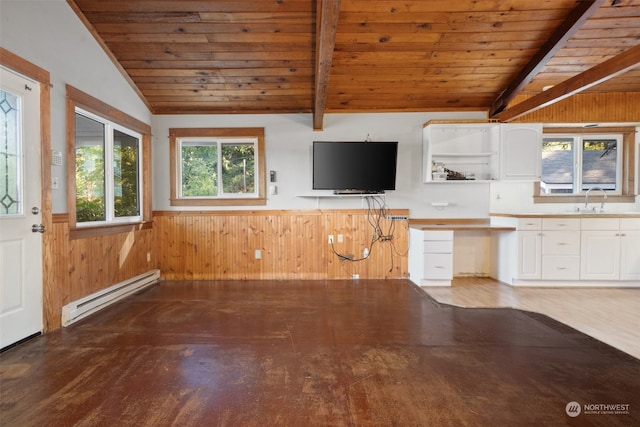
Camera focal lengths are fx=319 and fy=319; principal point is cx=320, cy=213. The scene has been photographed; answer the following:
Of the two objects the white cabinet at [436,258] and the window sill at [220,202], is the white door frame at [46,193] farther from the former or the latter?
the white cabinet at [436,258]

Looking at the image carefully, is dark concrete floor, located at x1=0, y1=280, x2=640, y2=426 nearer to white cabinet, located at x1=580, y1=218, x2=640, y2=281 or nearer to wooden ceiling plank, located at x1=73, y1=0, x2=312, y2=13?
white cabinet, located at x1=580, y1=218, x2=640, y2=281

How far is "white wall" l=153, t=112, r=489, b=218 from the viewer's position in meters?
4.77

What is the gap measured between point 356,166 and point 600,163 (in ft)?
12.3

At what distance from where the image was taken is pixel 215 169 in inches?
190

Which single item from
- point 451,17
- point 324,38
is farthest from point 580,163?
point 324,38

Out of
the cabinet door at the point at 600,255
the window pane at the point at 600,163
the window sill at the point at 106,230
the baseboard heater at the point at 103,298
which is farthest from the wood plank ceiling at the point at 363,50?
the baseboard heater at the point at 103,298

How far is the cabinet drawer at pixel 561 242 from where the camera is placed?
162 inches

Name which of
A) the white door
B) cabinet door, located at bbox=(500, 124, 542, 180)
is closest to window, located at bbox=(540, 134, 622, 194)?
cabinet door, located at bbox=(500, 124, 542, 180)

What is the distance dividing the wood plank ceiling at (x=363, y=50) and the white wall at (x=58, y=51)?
0.19 metres

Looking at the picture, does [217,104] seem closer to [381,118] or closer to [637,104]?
[381,118]

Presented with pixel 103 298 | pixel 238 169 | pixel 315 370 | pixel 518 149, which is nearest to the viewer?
Result: pixel 315 370

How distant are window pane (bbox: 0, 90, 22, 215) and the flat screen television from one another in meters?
3.04

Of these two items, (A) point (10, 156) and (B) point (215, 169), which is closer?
(A) point (10, 156)

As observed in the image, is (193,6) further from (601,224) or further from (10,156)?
(601,224)
